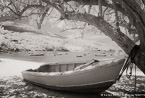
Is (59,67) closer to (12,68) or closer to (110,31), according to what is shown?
(110,31)

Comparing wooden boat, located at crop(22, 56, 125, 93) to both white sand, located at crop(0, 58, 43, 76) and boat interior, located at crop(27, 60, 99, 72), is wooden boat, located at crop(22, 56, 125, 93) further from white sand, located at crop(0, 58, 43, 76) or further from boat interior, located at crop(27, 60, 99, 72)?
white sand, located at crop(0, 58, 43, 76)

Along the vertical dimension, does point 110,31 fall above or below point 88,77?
above

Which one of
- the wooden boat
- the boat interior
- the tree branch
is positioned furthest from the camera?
the boat interior

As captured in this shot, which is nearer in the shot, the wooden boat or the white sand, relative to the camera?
the wooden boat

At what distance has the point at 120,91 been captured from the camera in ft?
36.9

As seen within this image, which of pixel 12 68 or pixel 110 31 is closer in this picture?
pixel 110 31

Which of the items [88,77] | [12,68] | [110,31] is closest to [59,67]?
[88,77]

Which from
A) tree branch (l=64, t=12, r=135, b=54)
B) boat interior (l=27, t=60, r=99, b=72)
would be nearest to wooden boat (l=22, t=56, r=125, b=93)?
tree branch (l=64, t=12, r=135, b=54)

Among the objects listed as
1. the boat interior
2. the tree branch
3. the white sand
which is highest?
the tree branch

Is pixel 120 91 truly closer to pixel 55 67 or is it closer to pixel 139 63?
pixel 139 63

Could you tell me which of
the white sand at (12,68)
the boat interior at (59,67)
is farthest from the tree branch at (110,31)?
the white sand at (12,68)

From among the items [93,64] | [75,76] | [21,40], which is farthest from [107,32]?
[21,40]

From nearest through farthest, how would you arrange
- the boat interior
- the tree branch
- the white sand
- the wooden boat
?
the wooden boat, the tree branch, the boat interior, the white sand

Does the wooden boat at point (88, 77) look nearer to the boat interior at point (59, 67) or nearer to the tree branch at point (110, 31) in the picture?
the tree branch at point (110, 31)
